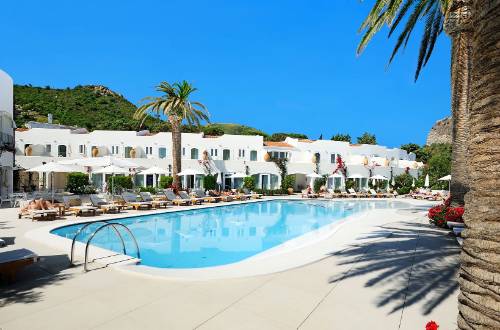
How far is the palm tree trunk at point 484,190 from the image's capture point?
2.59m

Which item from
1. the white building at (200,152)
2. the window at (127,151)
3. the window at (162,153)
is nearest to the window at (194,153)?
the white building at (200,152)

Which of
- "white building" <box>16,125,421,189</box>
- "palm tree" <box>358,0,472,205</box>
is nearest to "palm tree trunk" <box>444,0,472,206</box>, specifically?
"palm tree" <box>358,0,472,205</box>

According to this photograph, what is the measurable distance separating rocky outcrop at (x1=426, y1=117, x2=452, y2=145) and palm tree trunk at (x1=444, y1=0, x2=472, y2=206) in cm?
7202

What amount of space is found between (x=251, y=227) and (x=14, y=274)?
1164 cm

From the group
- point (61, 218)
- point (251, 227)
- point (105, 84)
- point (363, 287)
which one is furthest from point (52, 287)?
point (105, 84)

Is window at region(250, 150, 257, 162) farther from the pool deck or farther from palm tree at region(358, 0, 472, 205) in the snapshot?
the pool deck

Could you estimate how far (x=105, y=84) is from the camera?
8800 centimetres

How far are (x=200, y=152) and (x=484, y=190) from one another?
108ft

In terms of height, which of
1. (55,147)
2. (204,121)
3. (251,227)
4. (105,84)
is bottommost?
(251,227)

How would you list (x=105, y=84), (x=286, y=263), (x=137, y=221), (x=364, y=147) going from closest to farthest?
(x=286, y=263) → (x=137, y=221) → (x=364, y=147) → (x=105, y=84)

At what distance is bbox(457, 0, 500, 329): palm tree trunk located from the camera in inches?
102

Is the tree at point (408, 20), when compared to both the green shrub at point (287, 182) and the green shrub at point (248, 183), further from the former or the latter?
the green shrub at point (287, 182)

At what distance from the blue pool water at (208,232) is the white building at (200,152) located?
1087 cm

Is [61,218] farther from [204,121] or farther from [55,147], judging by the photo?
[55,147]
